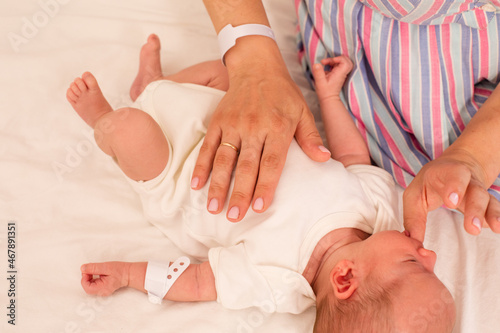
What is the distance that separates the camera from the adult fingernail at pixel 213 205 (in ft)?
3.11

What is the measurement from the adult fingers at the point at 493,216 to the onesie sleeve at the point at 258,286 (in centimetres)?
36

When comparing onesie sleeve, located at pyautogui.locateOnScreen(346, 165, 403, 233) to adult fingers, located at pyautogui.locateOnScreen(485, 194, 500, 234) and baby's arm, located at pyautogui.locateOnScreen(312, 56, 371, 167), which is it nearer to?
baby's arm, located at pyautogui.locateOnScreen(312, 56, 371, 167)

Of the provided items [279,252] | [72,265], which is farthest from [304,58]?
[72,265]

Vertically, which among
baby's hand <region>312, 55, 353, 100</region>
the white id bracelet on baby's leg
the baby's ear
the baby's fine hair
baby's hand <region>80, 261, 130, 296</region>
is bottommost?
the baby's fine hair

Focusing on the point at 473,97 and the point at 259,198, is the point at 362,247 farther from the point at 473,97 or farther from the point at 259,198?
the point at 473,97

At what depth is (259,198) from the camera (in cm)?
94

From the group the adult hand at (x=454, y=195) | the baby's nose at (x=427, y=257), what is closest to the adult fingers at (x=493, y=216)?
the adult hand at (x=454, y=195)

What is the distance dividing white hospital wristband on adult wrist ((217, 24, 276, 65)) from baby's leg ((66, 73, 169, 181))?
27cm

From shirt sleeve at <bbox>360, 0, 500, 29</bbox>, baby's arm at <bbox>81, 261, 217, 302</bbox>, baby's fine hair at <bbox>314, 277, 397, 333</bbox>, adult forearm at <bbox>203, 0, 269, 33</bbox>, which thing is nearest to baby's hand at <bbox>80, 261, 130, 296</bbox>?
baby's arm at <bbox>81, 261, 217, 302</bbox>

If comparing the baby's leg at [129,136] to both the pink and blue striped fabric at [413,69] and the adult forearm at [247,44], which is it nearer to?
the adult forearm at [247,44]

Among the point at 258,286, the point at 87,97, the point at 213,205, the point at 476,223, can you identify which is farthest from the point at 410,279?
the point at 87,97

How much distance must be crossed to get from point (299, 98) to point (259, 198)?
0.28m

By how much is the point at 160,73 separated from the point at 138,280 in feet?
1.96

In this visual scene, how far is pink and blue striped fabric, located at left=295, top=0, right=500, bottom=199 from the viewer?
Answer: 43.1 inches
